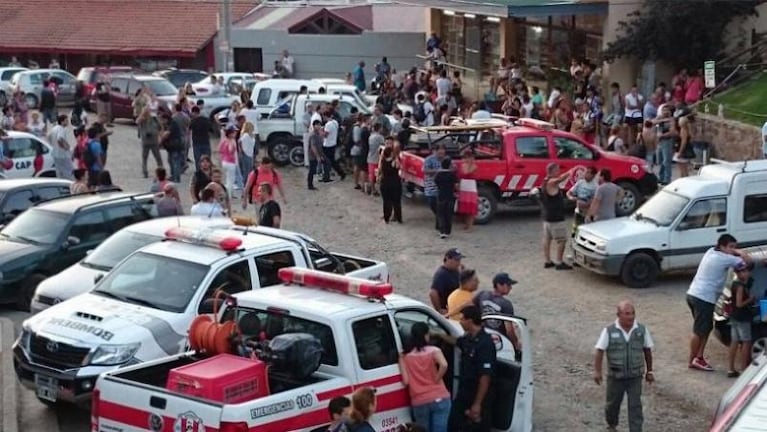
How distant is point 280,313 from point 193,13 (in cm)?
4016

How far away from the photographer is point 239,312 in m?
11.1

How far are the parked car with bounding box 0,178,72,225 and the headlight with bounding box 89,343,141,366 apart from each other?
7.76 meters

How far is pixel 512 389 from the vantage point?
38.5ft

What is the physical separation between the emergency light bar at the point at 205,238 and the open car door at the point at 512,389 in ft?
9.33

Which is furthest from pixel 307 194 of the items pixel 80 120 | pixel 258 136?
pixel 80 120

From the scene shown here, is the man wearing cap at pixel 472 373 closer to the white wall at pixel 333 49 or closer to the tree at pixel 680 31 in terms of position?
the tree at pixel 680 31

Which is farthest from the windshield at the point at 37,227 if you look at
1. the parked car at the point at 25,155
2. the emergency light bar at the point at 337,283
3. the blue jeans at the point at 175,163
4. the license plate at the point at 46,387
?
the blue jeans at the point at 175,163

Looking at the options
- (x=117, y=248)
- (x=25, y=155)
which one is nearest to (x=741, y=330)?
(x=117, y=248)

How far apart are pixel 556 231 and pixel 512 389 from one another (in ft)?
26.4

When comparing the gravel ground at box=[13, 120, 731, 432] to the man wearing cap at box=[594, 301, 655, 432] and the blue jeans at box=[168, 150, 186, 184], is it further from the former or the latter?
the man wearing cap at box=[594, 301, 655, 432]

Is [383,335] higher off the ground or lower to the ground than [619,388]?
higher

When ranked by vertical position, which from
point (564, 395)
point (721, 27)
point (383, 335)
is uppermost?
point (721, 27)

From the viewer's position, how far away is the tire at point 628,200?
76.9 ft

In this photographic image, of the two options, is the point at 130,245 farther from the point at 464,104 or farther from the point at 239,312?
the point at 464,104
